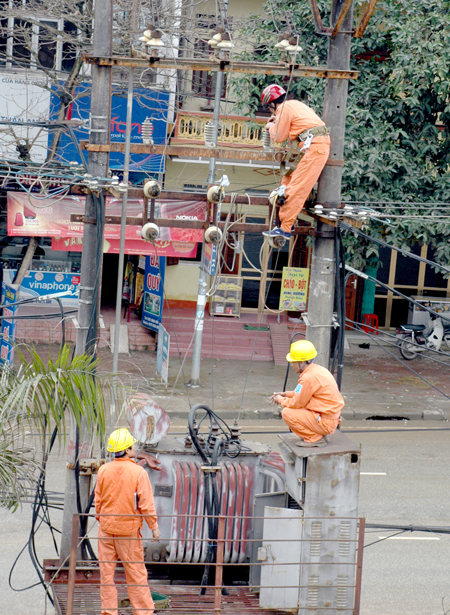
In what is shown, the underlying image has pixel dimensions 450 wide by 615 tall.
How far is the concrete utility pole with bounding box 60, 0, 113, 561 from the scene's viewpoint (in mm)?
8008

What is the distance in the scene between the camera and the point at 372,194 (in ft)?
54.6

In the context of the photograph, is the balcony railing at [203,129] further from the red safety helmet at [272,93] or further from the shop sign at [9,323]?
the red safety helmet at [272,93]

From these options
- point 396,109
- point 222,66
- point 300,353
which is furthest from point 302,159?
point 396,109

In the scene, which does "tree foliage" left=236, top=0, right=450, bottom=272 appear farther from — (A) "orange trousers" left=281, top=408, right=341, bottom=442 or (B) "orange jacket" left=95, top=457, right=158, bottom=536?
(B) "orange jacket" left=95, top=457, right=158, bottom=536

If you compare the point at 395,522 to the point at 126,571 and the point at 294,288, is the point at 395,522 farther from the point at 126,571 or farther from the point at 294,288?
the point at 294,288

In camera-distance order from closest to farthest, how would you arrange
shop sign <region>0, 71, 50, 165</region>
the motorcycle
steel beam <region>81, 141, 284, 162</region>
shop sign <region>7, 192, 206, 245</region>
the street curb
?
1. steel beam <region>81, 141, 284, 162</region>
2. the street curb
3. shop sign <region>7, 192, 206, 245</region>
4. shop sign <region>0, 71, 50, 165</region>
5. the motorcycle

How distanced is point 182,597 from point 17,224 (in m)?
11.5

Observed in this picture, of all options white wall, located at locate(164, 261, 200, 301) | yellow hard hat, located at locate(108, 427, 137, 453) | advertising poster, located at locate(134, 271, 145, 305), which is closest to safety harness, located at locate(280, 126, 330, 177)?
yellow hard hat, located at locate(108, 427, 137, 453)

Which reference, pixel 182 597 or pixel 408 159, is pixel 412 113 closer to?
pixel 408 159

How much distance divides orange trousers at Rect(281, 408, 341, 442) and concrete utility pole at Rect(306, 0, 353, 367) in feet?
4.67

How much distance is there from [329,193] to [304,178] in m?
0.38

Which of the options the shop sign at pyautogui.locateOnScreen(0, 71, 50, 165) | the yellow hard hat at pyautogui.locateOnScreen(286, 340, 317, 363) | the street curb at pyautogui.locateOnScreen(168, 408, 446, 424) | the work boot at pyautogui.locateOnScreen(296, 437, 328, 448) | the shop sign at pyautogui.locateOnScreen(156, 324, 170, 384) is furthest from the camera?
the shop sign at pyautogui.locateOnScreen(0, 71, 50, 165)

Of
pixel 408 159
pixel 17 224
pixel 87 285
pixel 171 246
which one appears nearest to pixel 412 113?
pixel 408 159

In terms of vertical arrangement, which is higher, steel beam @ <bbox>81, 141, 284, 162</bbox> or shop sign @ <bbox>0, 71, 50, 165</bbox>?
shop sign @ <bbox>0, 71, 50, 165</bbox>
